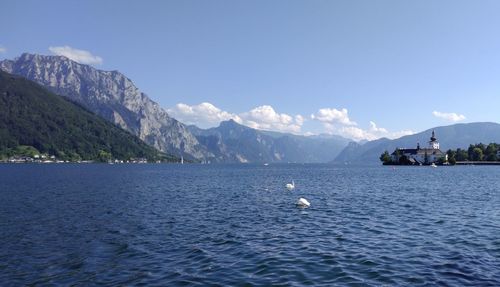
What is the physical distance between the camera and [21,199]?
6606 centimetres

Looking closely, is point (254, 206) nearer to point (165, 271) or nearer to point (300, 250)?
point (300, 250)

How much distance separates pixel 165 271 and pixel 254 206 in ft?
115

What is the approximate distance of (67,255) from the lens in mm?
28281

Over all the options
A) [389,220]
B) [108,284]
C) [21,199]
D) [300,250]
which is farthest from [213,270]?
[21,199]

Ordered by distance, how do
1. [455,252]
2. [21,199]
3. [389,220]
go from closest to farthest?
[455,252] < [389,220] < [21,199]

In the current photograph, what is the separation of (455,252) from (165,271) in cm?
2192

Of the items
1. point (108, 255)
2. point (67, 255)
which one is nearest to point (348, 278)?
point (108, 255)

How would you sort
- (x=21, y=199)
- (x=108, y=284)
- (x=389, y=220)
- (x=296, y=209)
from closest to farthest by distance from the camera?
(x=108, y=284) < (x=389, y=220) < (x=296, y=209) < (x=21, y=199)

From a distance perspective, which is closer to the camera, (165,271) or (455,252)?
(165,271)

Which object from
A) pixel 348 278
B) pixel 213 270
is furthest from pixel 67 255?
pixel 348 278

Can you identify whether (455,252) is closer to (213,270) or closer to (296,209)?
(213,270)

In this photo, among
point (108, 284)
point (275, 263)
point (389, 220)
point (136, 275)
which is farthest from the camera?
point (389, 220)

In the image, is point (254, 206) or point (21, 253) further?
point (254, 206)

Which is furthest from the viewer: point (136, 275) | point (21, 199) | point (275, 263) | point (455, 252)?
point (21, 199)
